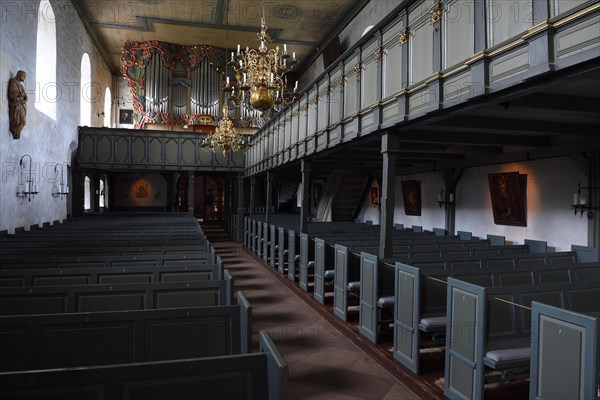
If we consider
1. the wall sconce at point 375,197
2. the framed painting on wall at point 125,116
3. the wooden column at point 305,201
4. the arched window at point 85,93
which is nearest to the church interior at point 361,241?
the wall sconce at point 375,197

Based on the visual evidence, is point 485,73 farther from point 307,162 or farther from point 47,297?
point 307,162

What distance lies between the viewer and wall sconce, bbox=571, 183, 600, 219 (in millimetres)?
7183

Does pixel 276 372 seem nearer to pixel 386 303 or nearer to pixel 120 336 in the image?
pixel 120 336

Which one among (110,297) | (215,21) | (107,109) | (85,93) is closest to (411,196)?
(110,297)

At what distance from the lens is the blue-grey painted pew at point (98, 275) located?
5.03 metres

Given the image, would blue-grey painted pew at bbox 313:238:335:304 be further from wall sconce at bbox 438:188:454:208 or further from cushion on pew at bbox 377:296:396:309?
wall sconce at bbox 438:188:454:208

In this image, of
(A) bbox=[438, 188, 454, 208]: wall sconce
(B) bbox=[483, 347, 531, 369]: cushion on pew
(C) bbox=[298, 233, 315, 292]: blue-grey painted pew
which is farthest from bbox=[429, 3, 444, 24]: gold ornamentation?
(A) bbox=[438, 188, 454, 208]: wall sconce

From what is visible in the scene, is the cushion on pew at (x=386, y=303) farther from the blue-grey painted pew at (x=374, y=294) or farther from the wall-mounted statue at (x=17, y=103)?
the wall-mounted statue at (x=17, y=103)

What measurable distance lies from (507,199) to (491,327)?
5.87 meters

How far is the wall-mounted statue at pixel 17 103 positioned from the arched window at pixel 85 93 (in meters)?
7.94

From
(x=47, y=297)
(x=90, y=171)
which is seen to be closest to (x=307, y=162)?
(x=47, y=297)

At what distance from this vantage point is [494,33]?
Result: 438 cm

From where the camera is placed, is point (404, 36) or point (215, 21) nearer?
point (404, 36)

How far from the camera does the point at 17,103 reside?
978cm
